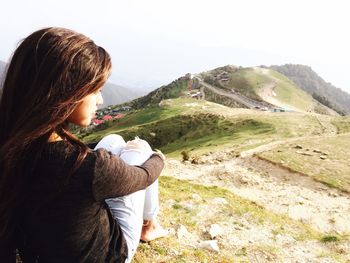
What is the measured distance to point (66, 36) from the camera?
11.6ft

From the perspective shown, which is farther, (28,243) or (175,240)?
(175,240)

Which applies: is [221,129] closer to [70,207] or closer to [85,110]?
[85,110]

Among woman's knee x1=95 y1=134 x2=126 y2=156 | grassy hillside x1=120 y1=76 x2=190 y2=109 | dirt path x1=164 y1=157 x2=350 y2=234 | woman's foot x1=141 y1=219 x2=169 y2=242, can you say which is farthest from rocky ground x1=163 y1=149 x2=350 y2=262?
grassy hillside x1=120 y1=76 x2=190 y2=109

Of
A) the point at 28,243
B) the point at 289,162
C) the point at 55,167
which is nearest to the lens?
the point at 55,167

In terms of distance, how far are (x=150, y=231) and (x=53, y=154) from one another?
405 centimetres

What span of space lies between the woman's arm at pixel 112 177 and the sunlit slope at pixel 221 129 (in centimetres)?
2704

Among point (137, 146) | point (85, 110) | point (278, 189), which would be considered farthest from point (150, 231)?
point (278, 189)

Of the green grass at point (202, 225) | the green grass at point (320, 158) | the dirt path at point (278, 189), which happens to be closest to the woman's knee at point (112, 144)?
the green grass at point (202, 225)

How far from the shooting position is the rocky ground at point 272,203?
10.9 metres

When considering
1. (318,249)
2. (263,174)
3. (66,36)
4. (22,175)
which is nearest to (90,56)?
(66,36)

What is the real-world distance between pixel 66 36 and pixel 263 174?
2177 cm

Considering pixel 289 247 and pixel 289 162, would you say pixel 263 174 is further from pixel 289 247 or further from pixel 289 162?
pixel 289 247

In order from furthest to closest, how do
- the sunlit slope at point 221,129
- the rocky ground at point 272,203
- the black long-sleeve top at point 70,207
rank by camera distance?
the sunlit slope at point 221,129 < the rocky ground at point 272,203 < the black long-sleeve top at point 70,207

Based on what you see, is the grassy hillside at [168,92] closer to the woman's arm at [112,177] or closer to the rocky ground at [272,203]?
the rocky ground at [272,203]
